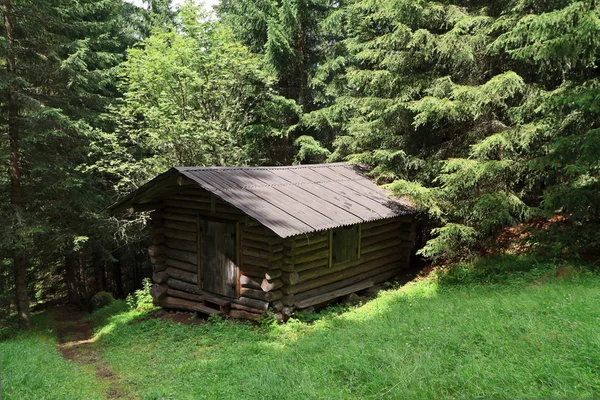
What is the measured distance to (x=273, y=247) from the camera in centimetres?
1034

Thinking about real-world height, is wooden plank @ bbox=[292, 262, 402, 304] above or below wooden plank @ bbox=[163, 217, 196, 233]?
below

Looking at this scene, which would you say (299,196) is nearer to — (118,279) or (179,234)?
(179,234)

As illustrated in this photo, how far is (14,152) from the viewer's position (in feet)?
42.0

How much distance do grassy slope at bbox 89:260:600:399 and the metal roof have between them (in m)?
2.58

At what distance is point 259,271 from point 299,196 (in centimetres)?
240

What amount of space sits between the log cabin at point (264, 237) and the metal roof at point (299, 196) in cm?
3

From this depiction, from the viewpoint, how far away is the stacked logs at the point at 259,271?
1042 cm

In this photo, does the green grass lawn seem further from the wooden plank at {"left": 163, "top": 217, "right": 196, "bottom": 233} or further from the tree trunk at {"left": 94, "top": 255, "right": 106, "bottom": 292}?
the tree trunk at {"left": 94, "top": 255, "right": 106, "bottom": 292}

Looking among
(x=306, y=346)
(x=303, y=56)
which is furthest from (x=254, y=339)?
(x=303, y=56)

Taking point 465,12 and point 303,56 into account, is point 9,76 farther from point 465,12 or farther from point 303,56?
point 465,12

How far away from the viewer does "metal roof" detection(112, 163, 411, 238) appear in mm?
9672

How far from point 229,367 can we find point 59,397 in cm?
269

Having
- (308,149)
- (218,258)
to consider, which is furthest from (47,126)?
(308,149)

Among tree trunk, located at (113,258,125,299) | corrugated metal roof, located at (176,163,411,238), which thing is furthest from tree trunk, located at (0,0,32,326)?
tree trunk, located at (113,258,125,299)
